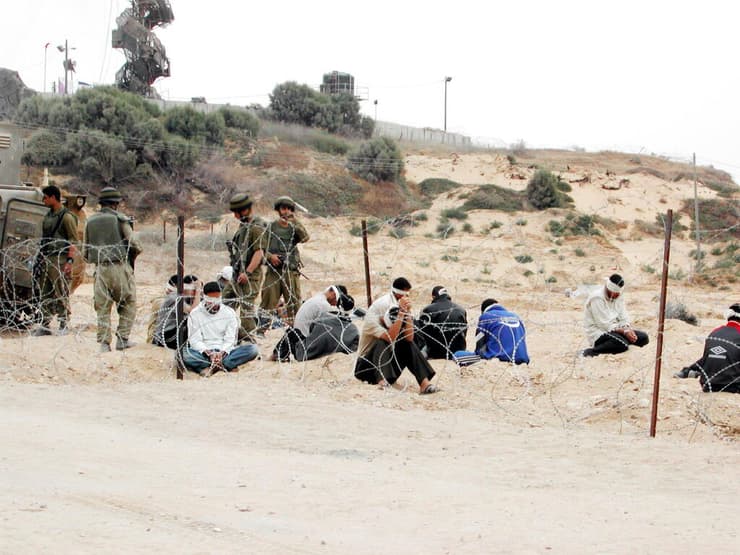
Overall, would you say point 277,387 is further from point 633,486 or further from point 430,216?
point 430,216

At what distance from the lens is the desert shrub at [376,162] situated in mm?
36281

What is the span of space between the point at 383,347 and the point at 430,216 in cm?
2428

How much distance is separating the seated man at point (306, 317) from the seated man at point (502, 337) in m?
1.48

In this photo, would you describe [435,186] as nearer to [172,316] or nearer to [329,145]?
[329,145]

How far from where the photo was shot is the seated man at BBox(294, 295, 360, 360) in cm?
938

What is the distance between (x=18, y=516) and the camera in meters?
4.40

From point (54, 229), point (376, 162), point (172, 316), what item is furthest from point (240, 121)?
point (172, 316)

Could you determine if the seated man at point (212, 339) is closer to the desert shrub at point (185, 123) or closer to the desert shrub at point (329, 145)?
the desert shrub at point (185, 123)

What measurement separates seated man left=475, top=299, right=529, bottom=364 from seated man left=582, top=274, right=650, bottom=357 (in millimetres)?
1241

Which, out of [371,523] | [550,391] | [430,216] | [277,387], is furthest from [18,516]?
[430,216]

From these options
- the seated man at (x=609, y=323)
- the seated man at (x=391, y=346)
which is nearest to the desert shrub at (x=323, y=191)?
the seated man at (x=609, y=323)

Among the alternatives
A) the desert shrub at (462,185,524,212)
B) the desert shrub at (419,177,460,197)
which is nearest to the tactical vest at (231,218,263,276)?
the desert shrub at (462,185,524,212)

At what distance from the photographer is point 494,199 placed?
34031 mm

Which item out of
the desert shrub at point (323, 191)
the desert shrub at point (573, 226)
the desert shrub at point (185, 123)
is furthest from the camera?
the desert shrub at point (185, 123)
